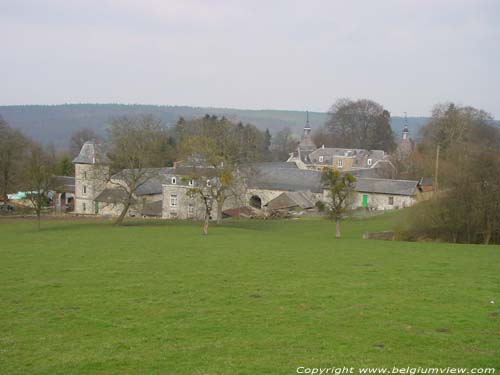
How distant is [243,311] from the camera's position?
47.3 ft

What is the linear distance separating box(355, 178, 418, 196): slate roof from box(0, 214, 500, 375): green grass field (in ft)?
116

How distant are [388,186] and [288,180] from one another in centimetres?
1224

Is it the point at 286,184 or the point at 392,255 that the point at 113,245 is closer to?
the point at 392,255

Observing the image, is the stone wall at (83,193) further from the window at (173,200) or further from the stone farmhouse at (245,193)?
the window at (173,200)

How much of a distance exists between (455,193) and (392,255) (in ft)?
36.9

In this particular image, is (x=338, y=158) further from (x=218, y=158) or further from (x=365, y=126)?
(x=218, y=158)

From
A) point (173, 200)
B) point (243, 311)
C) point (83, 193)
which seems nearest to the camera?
point (243, 311)

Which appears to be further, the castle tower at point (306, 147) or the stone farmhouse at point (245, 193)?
the castle tower at point (306, 147)

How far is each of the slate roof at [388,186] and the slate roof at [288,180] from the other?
4721mm

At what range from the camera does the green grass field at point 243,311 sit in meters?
10.8

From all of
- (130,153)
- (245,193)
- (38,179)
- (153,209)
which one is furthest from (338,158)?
(38,179)

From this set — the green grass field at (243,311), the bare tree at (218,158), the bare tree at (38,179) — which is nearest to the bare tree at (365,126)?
the bare tree at (218,158)

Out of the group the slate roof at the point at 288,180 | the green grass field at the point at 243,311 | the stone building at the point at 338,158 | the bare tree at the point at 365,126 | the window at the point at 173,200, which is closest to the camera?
the green grass field at the point at 243,311

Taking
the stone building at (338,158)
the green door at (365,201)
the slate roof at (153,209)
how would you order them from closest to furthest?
the green door at (365,201)
the slate roof at (153,209)
the stone building at (338,158)
